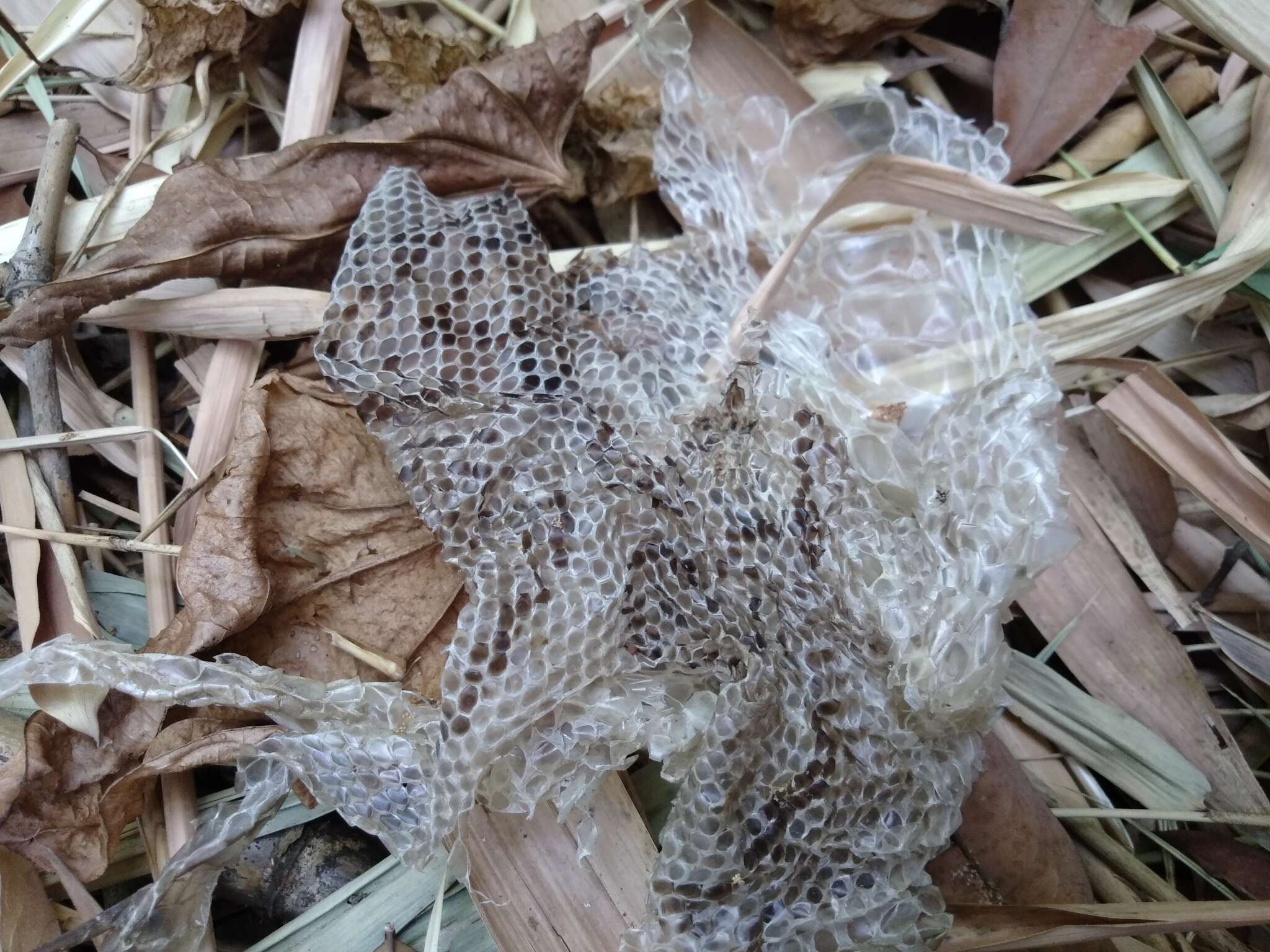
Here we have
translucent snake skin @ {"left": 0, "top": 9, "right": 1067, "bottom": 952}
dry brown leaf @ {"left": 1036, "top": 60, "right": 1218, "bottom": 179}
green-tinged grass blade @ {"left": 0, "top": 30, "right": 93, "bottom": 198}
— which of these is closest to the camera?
translucent snake skin @ {"left": 0, "top": 9, "right": 1067, "bottom": 952}

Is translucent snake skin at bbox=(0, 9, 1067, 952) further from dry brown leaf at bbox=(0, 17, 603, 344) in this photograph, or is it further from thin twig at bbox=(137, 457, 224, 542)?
thin twig at bbox=(137, 457, 224, 542)

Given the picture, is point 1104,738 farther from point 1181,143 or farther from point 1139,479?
point 1181,143

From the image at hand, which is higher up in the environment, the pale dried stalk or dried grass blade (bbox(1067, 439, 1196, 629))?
the pale dried stalk

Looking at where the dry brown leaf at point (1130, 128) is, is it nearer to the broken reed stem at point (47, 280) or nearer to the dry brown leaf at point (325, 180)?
the dry brown leaf at point (325, 180)

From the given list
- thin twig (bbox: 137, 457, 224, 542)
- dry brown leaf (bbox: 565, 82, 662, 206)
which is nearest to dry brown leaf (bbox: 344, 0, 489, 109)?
dry brown leaf (bbox: 565, 82, 662, 206)

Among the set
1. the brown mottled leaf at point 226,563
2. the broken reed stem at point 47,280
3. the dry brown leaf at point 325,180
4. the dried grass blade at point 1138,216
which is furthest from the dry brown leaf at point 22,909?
the dried grass blade at point 1138,216
